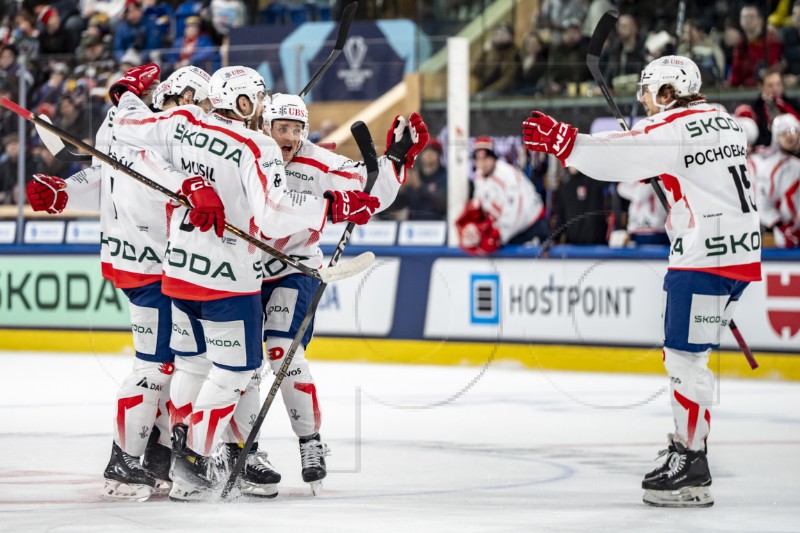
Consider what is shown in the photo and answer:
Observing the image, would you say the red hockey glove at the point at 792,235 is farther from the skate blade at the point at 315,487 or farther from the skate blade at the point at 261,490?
the skate blade at the point at 261,490

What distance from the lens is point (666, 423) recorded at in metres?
7.67

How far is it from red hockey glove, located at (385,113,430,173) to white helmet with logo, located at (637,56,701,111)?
88cm

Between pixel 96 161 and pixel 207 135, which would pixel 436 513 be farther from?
pixel 96 161

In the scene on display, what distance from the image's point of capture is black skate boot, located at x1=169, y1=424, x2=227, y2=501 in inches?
202

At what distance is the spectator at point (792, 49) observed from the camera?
984 centimetres

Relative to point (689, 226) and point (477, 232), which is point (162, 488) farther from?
point (477, 232)

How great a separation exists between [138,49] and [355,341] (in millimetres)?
3784

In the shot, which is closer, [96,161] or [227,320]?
[227,320]

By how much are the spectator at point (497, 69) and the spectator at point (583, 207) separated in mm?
897

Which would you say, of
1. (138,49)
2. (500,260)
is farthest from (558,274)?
(138,49)

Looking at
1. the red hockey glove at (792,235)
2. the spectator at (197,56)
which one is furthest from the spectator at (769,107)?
the spectator at (197,56)

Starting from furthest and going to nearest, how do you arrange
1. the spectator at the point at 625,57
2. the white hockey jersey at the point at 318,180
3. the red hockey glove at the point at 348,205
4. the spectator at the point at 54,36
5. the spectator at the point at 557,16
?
the spectator at the point at 54,36
the spectator at the point at 557,16
the spectator at the point at 625,57
the white hockey jersey at the point at 318,180
the red hockey glove at the point at 348,205

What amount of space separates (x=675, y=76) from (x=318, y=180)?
1.45 meters

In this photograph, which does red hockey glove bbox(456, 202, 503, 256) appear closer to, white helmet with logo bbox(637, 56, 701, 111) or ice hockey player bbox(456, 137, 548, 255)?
ice hockey player bbox(456, 137, 548, 255)
